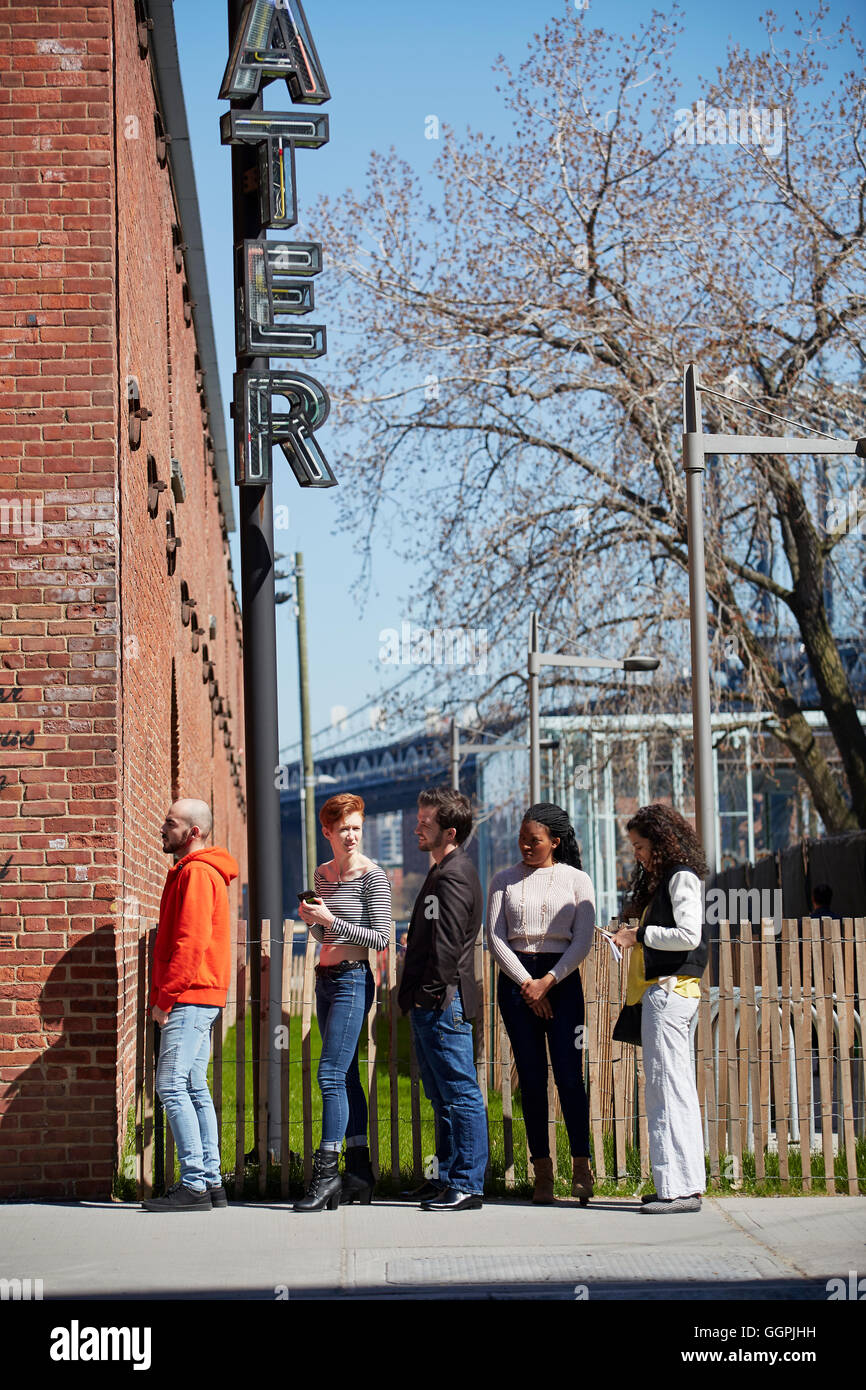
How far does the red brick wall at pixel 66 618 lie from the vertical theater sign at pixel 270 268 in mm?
675

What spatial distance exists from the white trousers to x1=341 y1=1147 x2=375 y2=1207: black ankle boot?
136 centimetres

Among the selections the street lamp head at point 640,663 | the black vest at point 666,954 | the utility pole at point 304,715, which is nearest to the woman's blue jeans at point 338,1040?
the black vest at point 666,954

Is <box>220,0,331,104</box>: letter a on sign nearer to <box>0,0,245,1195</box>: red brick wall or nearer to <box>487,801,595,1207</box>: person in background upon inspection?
<box>0,0,245,1195</box>: red brick wall

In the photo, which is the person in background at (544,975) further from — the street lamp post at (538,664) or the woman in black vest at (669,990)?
the street lamp post at (538,664)

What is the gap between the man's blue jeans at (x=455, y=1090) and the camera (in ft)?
23.6

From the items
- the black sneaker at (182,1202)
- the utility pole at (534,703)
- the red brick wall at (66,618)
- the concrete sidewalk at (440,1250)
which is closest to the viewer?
the concrete sidewalk at (440,1250)

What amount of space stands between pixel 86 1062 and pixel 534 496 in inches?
481

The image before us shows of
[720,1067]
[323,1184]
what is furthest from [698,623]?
[323,1184]

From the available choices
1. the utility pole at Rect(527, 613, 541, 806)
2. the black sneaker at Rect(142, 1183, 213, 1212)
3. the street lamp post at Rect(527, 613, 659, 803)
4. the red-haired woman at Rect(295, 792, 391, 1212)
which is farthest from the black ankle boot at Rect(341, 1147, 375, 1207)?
the utility pole at Rect(527, 613, 541, 806)

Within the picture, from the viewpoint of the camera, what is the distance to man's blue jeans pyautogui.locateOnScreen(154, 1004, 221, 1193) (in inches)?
286

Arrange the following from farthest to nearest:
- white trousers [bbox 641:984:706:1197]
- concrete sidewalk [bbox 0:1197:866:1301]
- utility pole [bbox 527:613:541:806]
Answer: utility pole [bbox 527:613:541:806] → white trousers [bbox 641:984:706:1197] → concrete sidewalk [bbox 0:1197:866:1301]

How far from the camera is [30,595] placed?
807cm
